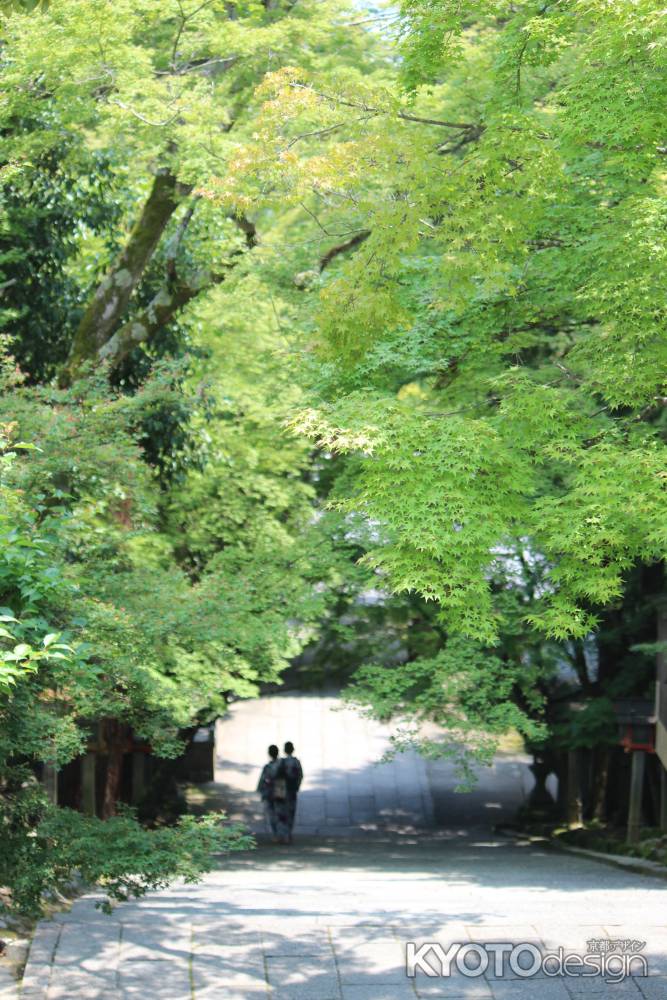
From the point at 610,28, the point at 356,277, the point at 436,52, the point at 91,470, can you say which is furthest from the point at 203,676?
the point at 610,28

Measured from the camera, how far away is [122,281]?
13531 mm

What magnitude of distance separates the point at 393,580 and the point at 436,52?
457cm

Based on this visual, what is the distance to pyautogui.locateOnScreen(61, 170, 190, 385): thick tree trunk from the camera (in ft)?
43.9

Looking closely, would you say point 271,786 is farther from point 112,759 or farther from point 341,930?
point 341,930

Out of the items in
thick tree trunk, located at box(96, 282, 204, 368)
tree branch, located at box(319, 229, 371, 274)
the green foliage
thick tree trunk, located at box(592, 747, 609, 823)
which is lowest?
thick tree trunk, located at box(592, 747, 609, 823)

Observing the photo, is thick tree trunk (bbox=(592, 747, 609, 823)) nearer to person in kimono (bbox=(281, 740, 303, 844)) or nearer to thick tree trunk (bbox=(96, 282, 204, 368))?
person in kimono (bbox=(281, 740, 303, 844))

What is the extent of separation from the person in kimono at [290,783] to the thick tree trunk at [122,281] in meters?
7.23

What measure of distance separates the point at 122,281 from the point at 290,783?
8.14m

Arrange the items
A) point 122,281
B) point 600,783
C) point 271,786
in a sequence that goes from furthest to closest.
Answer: point 600,783 → point 271,786 → point 122,281

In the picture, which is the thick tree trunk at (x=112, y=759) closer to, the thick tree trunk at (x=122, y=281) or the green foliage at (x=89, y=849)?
the thick tree trunk at (x=122, y=281)

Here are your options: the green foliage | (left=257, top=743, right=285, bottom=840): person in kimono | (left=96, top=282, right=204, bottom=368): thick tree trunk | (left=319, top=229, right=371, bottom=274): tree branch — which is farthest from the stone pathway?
(left=319, top=229, right=371, bottom=274): tree branch

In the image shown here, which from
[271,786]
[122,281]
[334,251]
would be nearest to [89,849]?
[122,281]

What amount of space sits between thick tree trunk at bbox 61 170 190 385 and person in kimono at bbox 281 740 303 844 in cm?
723

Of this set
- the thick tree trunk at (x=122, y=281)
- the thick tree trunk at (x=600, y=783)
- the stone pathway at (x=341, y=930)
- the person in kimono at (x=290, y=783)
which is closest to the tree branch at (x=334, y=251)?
the thick tree trunk at (x=122, y=281)
